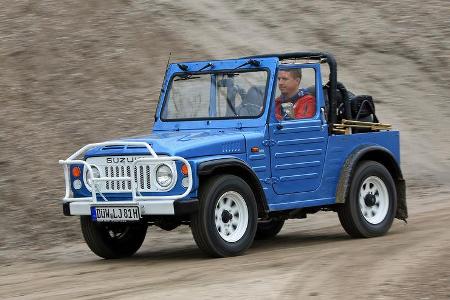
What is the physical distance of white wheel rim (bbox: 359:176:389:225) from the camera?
11789 millimetres

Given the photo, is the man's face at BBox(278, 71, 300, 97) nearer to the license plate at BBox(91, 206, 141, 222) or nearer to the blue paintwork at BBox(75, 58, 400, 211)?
the blue paintwork at BBox(75, 58, 400, 211)

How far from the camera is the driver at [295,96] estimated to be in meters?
11.3

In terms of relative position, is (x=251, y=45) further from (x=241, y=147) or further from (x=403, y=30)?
(x=241, y=147)

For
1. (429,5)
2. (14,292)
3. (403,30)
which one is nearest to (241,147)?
(14,292)

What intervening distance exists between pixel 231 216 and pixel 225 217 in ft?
0.30

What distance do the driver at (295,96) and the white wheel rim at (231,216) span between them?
1.16m

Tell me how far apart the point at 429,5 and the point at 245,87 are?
14.7m

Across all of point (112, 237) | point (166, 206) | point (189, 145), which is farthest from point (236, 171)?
point (112, 237)

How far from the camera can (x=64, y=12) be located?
72.5 feet

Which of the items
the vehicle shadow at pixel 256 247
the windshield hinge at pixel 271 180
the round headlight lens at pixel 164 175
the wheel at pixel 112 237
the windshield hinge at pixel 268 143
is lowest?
the vehicle shadow at pixel 256 247

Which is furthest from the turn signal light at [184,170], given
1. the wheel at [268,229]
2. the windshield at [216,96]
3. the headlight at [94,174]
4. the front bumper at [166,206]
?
the wheel at [268,229]

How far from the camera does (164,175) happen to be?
10.2 m

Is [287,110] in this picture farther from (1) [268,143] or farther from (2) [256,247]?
(2) [256,247]

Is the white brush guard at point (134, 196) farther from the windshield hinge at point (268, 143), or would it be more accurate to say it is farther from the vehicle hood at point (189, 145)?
the windshield hinge at point (268, 143)
